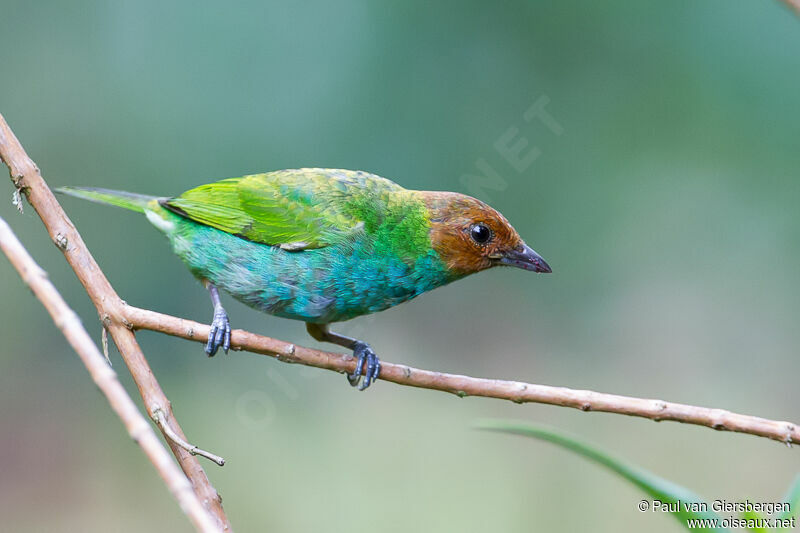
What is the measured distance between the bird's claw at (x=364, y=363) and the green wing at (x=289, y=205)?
52 centimetres

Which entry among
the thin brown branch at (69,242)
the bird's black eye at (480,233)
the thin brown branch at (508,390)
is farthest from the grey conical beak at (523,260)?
the thin brown branch at (69,242)

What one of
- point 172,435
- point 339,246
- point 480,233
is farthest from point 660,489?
point 339,246

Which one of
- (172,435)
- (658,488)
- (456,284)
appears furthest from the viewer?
(456,284)

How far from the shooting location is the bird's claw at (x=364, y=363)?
3.34m

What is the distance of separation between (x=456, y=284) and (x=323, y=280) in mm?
3574

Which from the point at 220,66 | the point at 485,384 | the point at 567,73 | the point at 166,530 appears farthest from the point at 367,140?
the point at 485,384

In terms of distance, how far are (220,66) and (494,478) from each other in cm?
351

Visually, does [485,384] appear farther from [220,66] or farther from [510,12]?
[510,12]

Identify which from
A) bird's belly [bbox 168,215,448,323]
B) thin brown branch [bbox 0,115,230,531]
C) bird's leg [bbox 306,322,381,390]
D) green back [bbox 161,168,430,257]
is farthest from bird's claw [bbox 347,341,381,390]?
thin brown branch [bbox 0,115,230,531]

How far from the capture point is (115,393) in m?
1.45

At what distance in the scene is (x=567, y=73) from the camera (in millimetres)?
6344

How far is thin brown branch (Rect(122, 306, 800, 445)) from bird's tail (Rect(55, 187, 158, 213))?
1322 millimetres

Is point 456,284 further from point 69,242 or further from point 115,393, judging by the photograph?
point 115,393

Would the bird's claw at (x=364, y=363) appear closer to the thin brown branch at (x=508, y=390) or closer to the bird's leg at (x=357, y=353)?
the bird's leg at (x=357, y=353)
